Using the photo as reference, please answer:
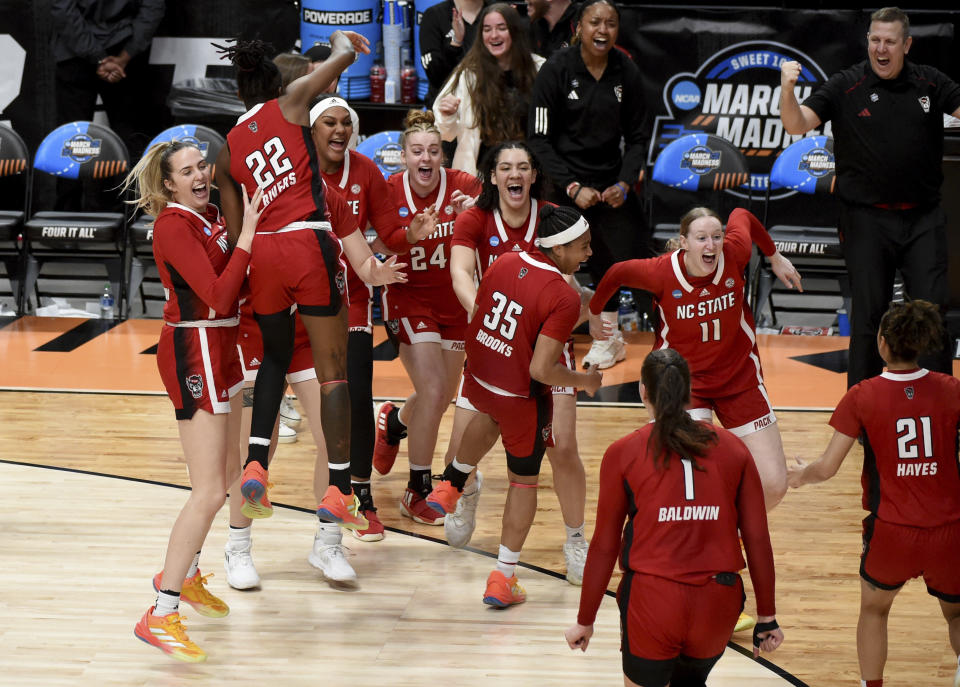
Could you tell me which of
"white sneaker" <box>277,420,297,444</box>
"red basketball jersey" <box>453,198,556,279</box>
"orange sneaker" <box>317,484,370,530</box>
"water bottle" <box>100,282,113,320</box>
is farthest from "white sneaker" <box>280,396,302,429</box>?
"water bottle" <box>100,282,113,320</box>

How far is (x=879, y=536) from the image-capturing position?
4.11 meters

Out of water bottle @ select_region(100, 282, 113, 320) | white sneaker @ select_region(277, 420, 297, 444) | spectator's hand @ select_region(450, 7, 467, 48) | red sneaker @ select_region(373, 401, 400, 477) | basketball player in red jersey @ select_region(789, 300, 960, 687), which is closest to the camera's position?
basketball player in red jersey @ select_region(789, 300, 960, 687)

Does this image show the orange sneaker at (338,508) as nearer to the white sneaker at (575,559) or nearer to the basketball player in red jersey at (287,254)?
the basketball player in red jersey at (287,254)

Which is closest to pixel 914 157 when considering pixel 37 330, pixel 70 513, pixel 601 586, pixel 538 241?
pixel 538 241

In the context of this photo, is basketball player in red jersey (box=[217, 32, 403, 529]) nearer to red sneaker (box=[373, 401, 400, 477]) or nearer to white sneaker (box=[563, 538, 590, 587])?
white sneaker (box=[563, 538, 590, 587])

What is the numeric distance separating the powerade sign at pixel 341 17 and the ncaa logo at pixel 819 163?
3.48m

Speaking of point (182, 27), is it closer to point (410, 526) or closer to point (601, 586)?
point (410, 526)

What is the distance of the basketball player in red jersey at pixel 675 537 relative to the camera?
335 cm

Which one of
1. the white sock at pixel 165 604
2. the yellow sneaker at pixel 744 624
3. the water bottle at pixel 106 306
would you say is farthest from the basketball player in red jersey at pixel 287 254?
the water bottle at pixel 106 306

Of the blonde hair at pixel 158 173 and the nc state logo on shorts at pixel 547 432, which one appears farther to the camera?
the nc state logo on shorts at pixel 547 432

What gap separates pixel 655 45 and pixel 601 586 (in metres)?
6.92

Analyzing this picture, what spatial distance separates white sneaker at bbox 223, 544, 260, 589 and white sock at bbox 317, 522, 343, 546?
30 cm

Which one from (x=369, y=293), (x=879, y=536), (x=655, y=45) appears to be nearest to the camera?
(x=879, y=536)

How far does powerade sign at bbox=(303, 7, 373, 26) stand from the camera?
9.79 m
